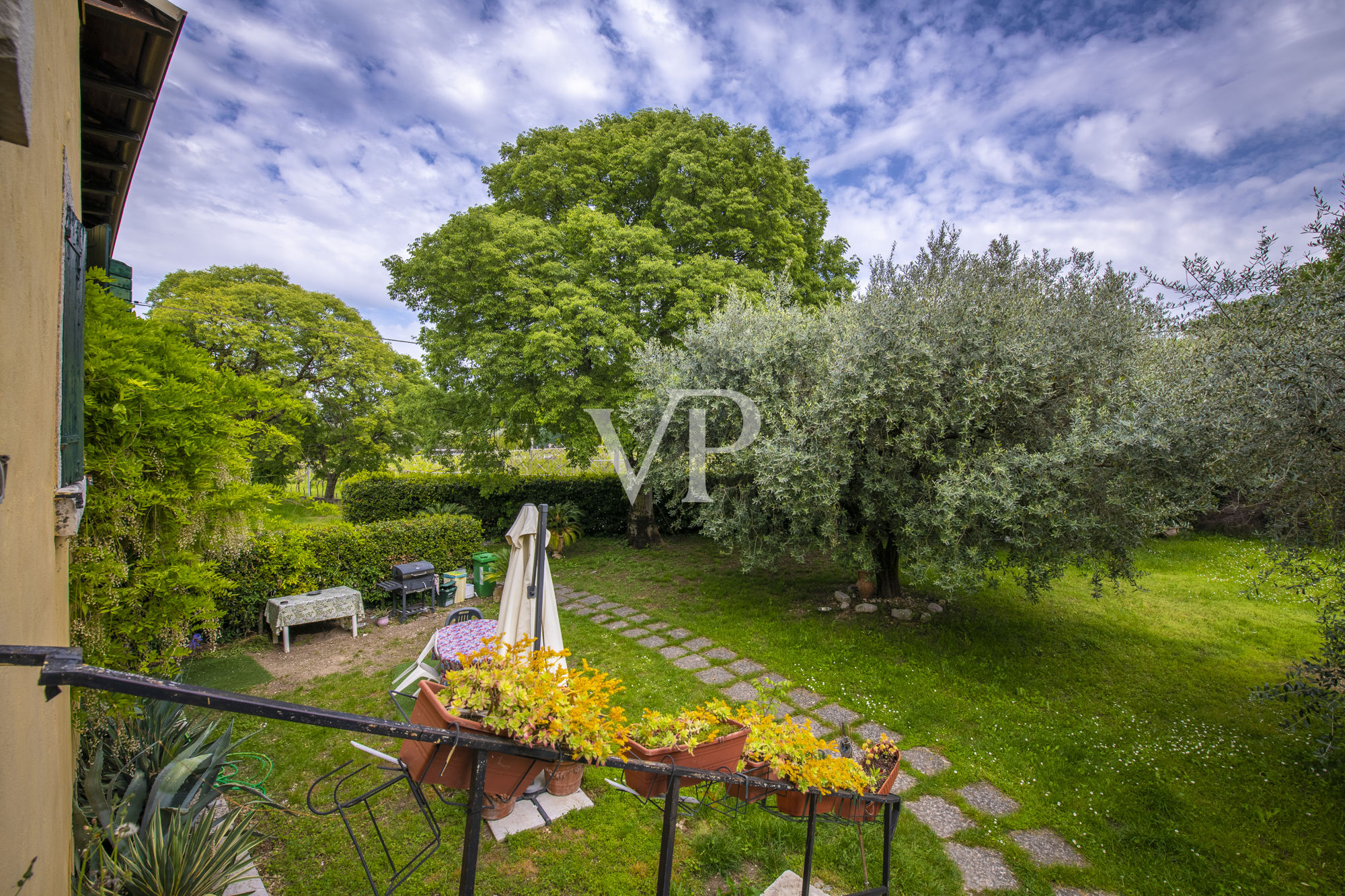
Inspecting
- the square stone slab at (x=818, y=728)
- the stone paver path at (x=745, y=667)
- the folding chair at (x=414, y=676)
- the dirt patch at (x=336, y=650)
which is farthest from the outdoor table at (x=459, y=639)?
the square stone slab at (x=818, y=728)

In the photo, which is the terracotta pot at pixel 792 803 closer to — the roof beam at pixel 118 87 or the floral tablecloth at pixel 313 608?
the roof beam at pixel 118 87

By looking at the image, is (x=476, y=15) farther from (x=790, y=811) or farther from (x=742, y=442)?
(x=790, y=811)

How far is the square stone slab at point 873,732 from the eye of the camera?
17.2ft

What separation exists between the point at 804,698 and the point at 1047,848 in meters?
2.43

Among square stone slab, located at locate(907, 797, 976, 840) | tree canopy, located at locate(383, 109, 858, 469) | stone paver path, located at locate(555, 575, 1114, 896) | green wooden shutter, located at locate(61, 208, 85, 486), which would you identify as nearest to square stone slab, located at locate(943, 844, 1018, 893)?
stone paver path, located at locate(555, 575, 1114, 896)

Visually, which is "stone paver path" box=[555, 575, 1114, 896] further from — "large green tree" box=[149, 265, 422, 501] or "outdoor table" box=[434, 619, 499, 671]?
"large green tree" box=[149, 265, 422, 501]

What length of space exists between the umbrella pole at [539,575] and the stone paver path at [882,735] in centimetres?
186

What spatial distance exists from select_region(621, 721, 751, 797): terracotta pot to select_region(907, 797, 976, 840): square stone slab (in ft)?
7.73

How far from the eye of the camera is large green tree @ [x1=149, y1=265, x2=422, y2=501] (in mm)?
14453

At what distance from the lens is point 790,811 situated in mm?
3041

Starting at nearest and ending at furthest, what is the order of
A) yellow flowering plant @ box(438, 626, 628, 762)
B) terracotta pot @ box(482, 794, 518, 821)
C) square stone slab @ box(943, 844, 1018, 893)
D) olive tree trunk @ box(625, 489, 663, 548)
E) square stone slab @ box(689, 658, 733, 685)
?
yellow flowering plant @ box(438, 626, 628, 762) < square stone slab @ box(943, 844, 1018, 893) < terracotta pot @ box(482, 794, 518, 821) < square stone slab @ box(689, 658, 733, 685) < olive tree trunk @ box(625, 489, 663, 548)

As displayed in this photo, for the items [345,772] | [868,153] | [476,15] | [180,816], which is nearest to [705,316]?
[868,153]

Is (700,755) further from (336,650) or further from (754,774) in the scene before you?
(336,650)

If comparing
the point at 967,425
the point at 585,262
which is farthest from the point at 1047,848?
the point at 585,262
